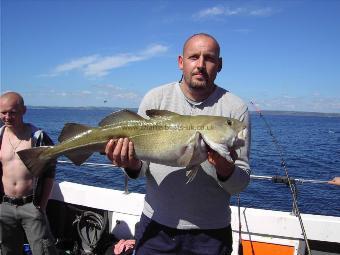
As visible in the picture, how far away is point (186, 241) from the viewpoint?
3.38 meters

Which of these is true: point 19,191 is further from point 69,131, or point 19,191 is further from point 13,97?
point 69,131

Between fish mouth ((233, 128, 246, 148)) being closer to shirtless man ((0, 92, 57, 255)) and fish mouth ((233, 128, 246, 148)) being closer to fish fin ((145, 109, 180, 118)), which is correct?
fish fin ((145, 109, 180, 118))

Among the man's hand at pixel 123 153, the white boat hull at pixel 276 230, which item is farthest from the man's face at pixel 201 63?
the white boat hull at pixel 276 230

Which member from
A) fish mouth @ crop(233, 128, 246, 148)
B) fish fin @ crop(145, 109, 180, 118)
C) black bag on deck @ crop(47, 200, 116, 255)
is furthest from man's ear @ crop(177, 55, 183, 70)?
black bag on deck @ crop(47, 200, 116, 255)

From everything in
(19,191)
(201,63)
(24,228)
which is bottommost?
(24,228)

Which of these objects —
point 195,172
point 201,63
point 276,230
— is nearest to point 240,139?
point 195,172

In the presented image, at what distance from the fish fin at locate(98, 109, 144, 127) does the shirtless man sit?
2.84 metres

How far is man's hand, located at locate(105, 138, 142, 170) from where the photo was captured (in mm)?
3506

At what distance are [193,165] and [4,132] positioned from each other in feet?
15.3

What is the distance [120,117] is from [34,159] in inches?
43.6

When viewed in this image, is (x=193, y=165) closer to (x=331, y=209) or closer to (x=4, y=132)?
(x=4, y=132)

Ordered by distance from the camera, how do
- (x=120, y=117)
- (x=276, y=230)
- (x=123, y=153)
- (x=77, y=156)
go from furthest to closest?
(x=276, y=230) → (x=77, y=156) → (x=120, y=117) → (x=123, y=153)

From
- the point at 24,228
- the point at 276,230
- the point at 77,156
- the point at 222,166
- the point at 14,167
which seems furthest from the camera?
the point at 14,167

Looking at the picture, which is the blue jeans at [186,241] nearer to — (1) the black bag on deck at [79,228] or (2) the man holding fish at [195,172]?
(2) the man holding fish at [195,172]
